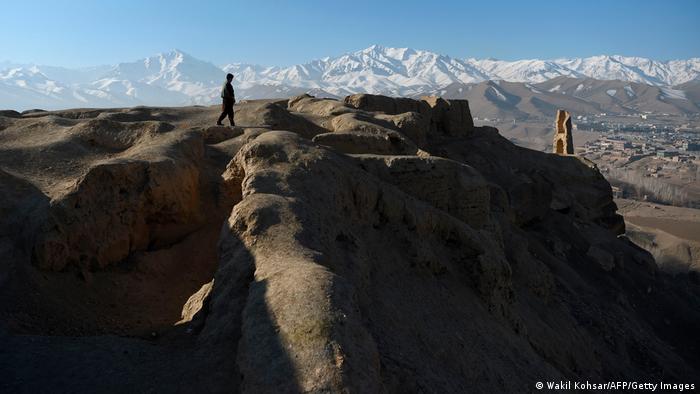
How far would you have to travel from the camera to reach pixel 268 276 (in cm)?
746

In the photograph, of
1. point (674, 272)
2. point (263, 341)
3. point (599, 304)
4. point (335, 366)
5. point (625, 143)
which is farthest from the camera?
point (625, 143)

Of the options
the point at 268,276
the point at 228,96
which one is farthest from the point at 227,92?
the point at 268,276

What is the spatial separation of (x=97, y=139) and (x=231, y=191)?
498cm

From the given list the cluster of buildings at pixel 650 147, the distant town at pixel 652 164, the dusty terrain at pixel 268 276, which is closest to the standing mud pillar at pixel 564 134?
the dusty terrain at pixel 268 276

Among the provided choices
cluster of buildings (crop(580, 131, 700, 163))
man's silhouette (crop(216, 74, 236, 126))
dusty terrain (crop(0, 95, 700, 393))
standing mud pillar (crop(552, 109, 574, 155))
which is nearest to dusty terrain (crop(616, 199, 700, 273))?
standing mud pillar (crop(552, 109, 574, 155))

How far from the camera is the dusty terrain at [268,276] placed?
21.1 ft

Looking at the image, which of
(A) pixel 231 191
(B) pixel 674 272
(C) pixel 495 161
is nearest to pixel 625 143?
(B) pixel 674 272

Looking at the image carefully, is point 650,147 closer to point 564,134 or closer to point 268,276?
point 564,134

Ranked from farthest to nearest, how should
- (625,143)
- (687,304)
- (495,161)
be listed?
(625,143) < (495,161) < (687,304)

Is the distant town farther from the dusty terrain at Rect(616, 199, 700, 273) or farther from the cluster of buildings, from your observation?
the dusty terrain at Rect(616, 199, 700, 273)

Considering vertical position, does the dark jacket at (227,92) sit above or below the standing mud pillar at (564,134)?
above

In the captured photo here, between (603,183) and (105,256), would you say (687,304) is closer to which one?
(603,183)

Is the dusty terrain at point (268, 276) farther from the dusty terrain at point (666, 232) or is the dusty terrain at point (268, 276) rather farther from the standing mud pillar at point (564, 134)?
the dusty terrain at point (666, 232)

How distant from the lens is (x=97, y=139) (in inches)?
583
